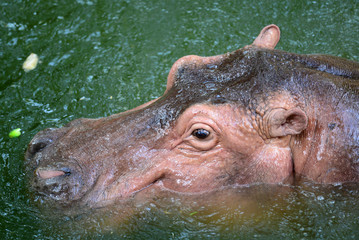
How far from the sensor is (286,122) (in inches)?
174

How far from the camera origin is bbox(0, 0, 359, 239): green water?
476 cm

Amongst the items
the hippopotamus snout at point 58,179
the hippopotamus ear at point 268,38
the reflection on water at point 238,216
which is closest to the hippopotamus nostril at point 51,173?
the hippopotamus snout at point 58,179

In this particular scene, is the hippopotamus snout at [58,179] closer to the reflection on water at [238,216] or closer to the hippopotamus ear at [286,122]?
the reflection on water at [238,216]

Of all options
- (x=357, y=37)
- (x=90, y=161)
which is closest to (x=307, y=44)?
(x=357, y=37)

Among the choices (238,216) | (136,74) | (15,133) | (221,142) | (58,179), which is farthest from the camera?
(136,74)

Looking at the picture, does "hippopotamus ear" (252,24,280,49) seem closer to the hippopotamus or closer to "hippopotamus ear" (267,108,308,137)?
the hippopotamus

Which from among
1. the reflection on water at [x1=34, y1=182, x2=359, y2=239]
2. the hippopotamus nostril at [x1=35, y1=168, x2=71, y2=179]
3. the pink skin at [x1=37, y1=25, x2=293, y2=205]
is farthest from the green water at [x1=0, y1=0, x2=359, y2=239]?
the hippopotamus nostril at [x1=35, y1=168, x2=71, y2=179]

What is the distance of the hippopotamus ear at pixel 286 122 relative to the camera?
4258 mm

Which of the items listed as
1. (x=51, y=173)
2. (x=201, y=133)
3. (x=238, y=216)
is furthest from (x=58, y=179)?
(x=238, y=216)

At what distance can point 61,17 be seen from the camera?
902cm

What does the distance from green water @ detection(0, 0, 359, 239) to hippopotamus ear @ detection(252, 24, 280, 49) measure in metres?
1.82

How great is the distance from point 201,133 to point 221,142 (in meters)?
0.23

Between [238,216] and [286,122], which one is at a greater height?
[286,122]

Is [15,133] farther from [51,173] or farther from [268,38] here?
[268,38]
